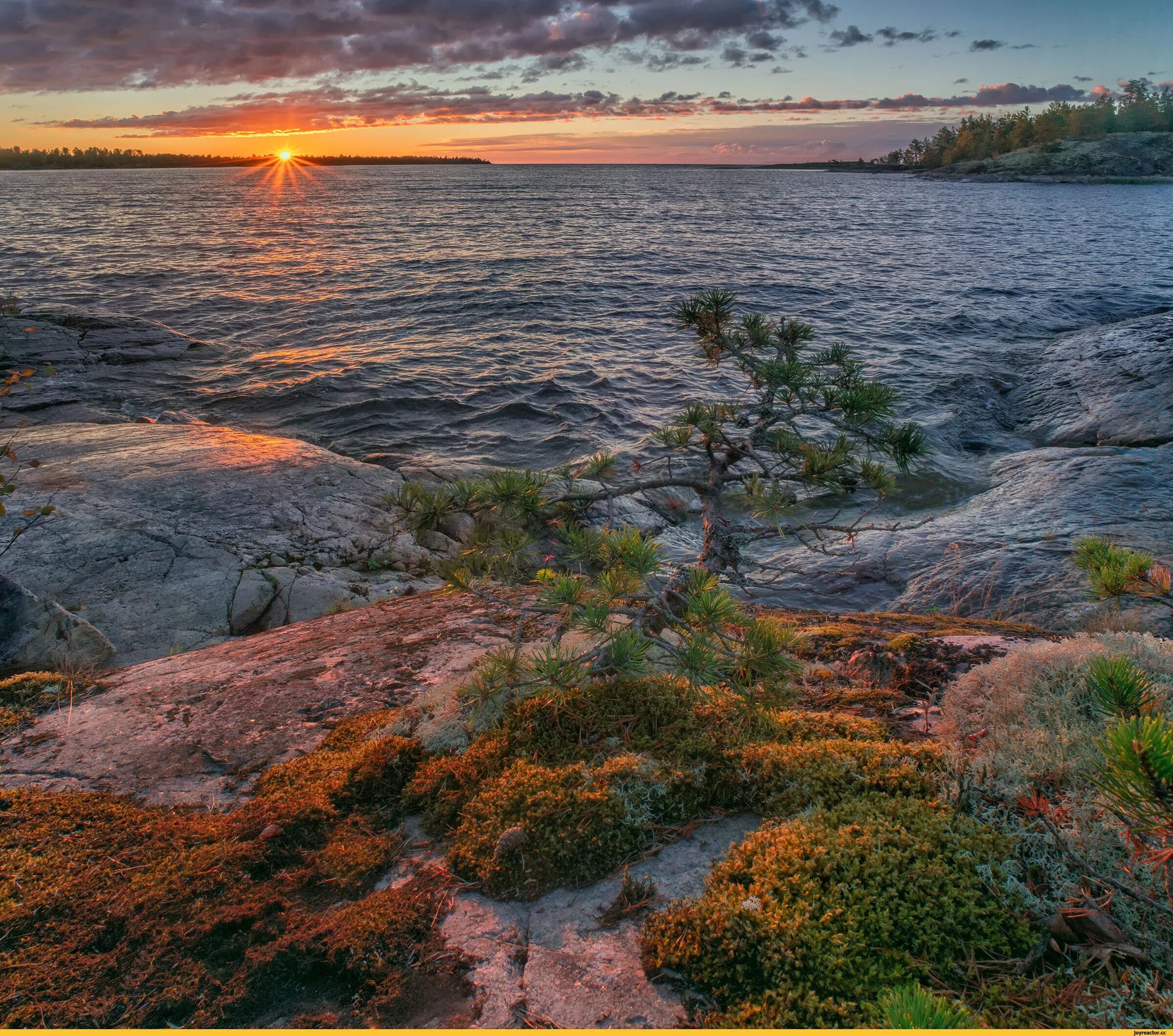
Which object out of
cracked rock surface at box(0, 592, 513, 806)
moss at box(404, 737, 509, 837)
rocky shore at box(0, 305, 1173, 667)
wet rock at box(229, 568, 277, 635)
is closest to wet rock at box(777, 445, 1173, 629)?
rocky shore at box(0, 305, 1173, 667)

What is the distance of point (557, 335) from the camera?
23688 mm

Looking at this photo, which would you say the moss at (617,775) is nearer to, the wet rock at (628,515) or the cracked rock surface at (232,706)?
the cracked rock surface at (232,706)

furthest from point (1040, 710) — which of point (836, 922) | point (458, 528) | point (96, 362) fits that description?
point (96, 362)

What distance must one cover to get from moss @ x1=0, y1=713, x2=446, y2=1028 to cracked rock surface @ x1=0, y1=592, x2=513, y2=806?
0.29 m

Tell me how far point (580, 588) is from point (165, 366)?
20.8 m

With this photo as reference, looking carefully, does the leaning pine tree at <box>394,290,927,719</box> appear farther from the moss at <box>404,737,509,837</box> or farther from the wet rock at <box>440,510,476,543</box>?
the wet rock at <box>440,510,476,543</box>

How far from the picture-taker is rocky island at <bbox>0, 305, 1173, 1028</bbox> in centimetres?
216

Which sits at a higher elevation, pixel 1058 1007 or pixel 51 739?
pixel 1058 1007

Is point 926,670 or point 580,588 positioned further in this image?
point 926,670

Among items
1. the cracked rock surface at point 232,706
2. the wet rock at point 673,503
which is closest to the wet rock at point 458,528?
the wet rock at point 673,503

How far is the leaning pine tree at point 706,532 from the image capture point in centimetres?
277

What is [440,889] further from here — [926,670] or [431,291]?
[431,291]

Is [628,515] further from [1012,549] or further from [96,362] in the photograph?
[96,362]

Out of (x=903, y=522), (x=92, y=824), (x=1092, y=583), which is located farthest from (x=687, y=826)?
(x=903, y=522)
